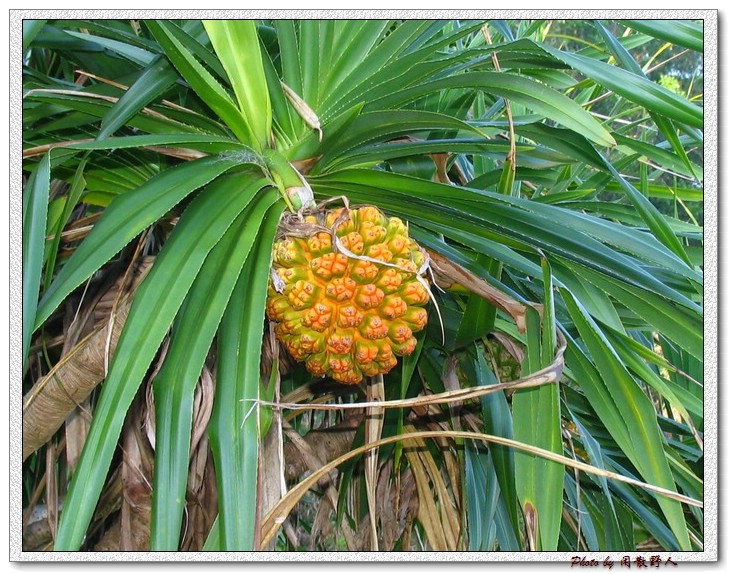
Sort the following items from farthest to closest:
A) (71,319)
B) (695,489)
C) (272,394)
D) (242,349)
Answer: (71,319), (695,489), (272,394), (242,349)

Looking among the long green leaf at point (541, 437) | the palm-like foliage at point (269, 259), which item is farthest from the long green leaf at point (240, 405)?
the long green leaf at point (541, 437)

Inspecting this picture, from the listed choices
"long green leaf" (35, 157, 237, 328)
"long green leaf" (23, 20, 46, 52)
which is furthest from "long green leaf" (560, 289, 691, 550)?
"long green leaf" (23, 20, 46, 52)

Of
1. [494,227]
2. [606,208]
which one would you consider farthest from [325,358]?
[606,208]

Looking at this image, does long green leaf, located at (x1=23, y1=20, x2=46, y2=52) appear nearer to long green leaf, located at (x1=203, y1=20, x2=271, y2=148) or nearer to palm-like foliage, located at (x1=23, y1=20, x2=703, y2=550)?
palm-like foliage, located at (x1=23, y1=20, x2=703, y2=550)

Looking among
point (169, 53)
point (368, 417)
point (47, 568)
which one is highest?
point (169, 53)

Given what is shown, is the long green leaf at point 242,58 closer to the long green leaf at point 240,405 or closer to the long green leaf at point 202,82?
the long green leaf at point 202,82

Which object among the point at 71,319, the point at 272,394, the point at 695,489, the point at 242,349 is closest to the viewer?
the point at 242,349

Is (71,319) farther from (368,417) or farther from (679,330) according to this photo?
(679,330)
